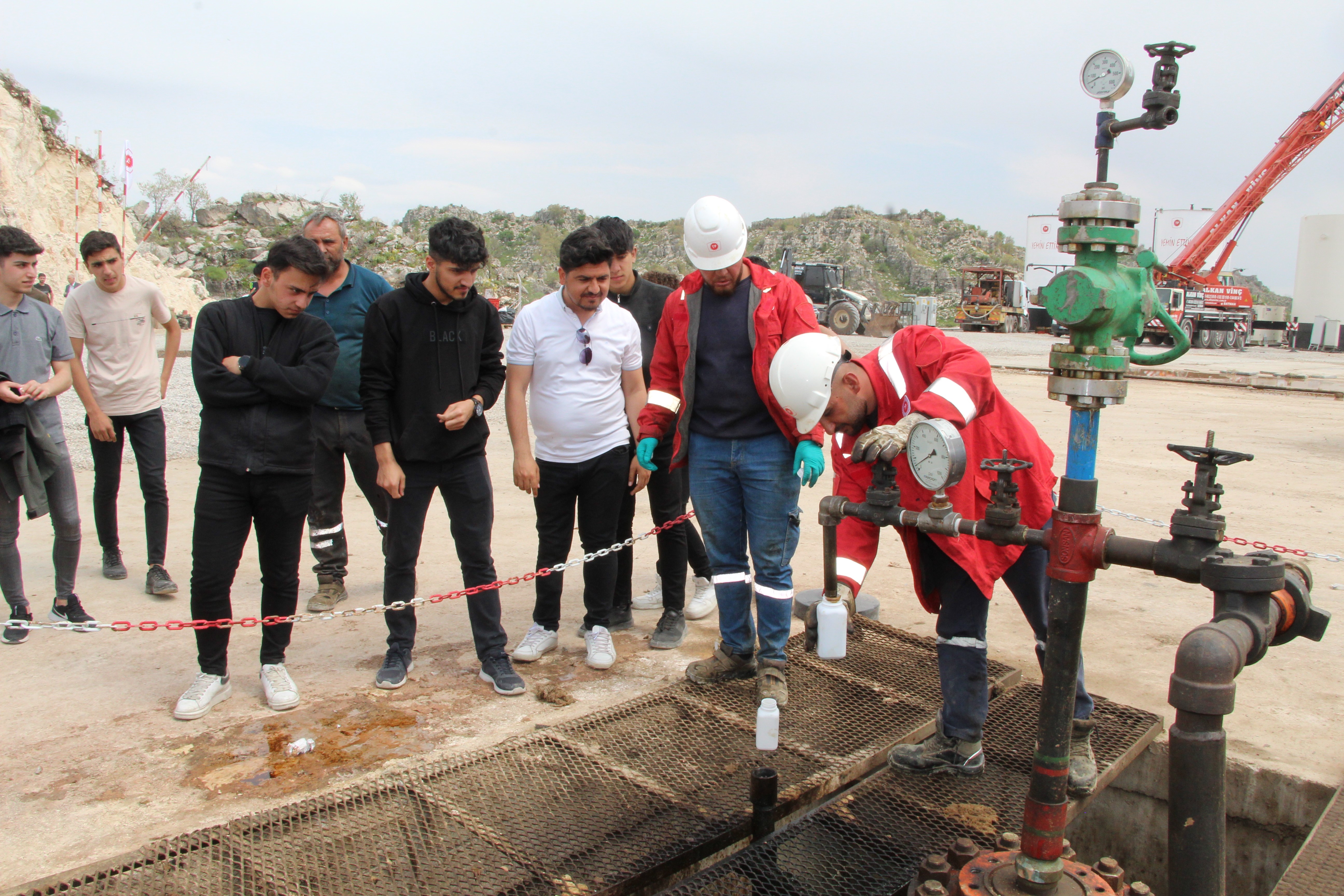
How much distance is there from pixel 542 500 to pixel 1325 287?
3921cm

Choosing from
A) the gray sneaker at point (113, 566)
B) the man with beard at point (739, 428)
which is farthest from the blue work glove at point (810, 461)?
the gray sneaker at point (113, 566)

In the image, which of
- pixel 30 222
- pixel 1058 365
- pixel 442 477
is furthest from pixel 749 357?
pixel 30 222

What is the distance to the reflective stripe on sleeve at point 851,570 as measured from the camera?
2561 mm

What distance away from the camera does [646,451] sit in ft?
11.7

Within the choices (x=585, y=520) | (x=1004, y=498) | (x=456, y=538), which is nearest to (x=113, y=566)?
(x=456, y=538)

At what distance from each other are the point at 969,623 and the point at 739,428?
107 cm

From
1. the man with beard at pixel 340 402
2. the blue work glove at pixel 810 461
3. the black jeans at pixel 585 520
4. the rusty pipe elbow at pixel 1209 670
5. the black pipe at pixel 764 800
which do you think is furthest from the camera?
the man with beard at pixel 340 402

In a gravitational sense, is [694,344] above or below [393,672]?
above

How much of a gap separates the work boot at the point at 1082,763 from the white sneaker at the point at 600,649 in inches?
69.5

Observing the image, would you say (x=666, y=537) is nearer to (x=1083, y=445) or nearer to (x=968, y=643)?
(x=968, y=643)

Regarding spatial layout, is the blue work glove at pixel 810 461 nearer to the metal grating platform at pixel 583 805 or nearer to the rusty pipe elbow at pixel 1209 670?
the metal grating platform at pixel 583 805

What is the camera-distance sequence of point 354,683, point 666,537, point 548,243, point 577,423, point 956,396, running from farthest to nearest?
point 548,243 → point 666,537 → point 577,423 → point 354,683 → point 956,396

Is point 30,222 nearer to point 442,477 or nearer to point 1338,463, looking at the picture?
point 442,477

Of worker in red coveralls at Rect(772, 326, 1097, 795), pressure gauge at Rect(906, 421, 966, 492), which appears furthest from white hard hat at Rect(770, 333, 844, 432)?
pressure gauge at Rect(906, 421, 966, 492)
